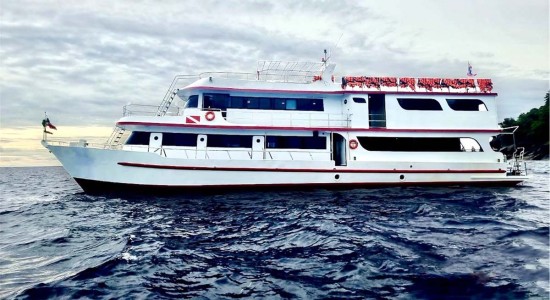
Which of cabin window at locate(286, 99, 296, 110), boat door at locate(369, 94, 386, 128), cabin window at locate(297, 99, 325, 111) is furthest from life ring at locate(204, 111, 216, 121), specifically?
boat door at locate(369, 94, 386, 128)

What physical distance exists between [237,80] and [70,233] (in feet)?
33.1

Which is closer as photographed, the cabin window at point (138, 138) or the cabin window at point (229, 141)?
the cabin window at point (138, 138)

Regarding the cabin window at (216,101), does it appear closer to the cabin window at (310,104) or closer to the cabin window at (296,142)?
the cabin window at (296,142)

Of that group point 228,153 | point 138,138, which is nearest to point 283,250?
point 228,153

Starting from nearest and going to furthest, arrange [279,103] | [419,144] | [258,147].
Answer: [258,147] < [419,144] < [279,103]

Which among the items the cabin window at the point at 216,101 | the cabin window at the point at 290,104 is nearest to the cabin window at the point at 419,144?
the cabin window at the point at 290,104

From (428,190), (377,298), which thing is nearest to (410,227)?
(377,298)

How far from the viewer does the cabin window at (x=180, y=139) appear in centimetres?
1555

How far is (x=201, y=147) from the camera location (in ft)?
51.3

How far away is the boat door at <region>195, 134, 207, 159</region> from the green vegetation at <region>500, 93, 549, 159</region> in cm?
6688

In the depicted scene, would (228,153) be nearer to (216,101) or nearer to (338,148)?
(216,101)

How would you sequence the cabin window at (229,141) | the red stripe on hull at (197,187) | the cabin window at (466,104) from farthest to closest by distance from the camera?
1. the cabin window at (466,104)
2. the cabin window at (229,141)
3. the red stripe on hull at (197,187)

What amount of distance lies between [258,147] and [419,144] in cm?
813

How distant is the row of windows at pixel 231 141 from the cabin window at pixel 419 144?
242 centimetres
